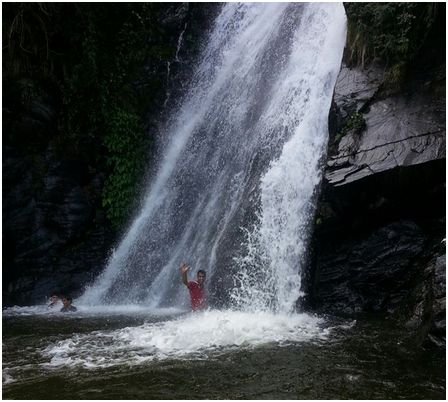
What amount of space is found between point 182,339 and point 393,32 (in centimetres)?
676

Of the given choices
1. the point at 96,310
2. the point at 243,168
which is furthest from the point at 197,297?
the point at 243,168

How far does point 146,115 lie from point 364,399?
10898mm

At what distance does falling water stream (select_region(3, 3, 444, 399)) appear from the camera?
14.6 feet

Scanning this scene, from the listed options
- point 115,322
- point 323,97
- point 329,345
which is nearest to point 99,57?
point 323,97

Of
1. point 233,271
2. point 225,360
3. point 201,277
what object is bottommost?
point 225,360

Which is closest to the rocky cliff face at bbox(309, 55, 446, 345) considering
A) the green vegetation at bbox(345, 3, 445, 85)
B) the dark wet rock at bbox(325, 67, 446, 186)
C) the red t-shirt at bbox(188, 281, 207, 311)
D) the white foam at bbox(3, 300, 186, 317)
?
the dark wet rock at bbox(325, 67, 446, 186)

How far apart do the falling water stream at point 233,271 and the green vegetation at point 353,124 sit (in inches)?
18.3

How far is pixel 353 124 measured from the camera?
25.8 ft

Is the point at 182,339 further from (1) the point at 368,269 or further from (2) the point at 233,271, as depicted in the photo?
(1) the point at 368,269

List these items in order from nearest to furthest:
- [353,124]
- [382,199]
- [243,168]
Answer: [382,199] → [353,124] → [243,168]

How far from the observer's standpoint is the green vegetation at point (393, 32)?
780 cm

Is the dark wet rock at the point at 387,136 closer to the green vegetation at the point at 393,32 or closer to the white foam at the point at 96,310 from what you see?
the green vegetation at the point at 393,32

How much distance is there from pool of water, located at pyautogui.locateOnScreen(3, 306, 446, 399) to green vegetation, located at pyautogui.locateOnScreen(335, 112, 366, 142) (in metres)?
3.38

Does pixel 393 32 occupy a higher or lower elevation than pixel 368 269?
higher
